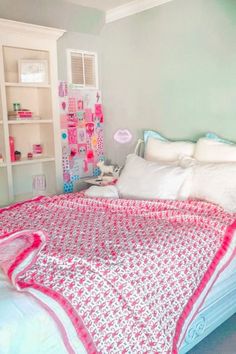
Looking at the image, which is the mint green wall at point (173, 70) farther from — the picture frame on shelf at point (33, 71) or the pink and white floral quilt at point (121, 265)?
the pink and white floral quilt at point (121, 265)

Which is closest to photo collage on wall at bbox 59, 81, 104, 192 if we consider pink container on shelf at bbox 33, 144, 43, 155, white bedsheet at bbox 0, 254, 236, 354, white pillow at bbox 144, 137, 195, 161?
pink container on shelf at bbox 33, 144, 43, 155

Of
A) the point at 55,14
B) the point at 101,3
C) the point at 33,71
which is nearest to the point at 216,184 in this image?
the point at 33,71

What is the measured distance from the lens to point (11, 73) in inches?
122

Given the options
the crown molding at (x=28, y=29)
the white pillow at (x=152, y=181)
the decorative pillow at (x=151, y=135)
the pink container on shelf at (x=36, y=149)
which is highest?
the crown molding at (x=28, y=29)

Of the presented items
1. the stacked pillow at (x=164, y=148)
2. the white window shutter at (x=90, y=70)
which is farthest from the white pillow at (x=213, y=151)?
the white window shutter at (x=90, y=70)

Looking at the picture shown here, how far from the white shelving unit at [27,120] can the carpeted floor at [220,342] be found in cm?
190

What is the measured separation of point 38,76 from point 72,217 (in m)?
1.62

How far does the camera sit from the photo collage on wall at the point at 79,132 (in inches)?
133

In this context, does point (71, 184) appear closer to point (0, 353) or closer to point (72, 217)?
point (72, 217)

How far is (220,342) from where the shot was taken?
1.89m

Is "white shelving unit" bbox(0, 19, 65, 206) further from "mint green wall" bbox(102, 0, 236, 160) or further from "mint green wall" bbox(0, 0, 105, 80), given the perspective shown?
"mint green wall" bbox(102, 0, 236, 160)

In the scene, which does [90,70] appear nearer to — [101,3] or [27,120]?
[101,3]

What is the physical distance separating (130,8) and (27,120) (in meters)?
1.40

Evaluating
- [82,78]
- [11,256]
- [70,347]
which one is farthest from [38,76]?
[70,347]
